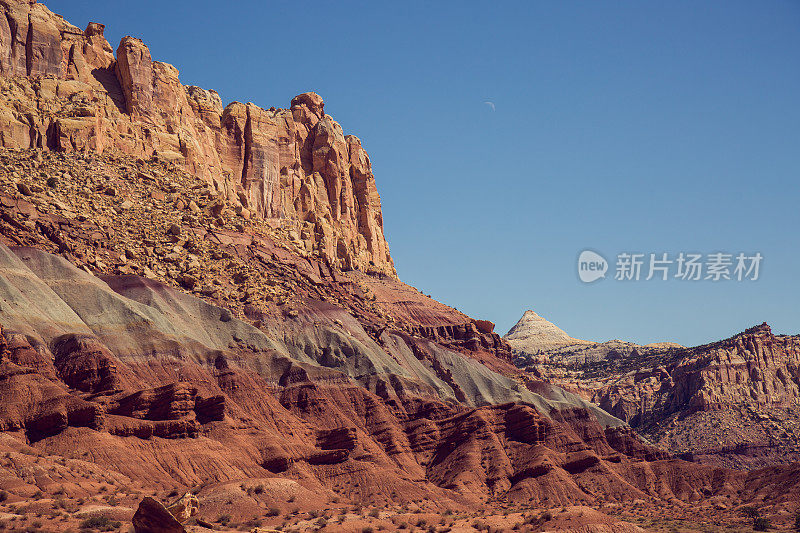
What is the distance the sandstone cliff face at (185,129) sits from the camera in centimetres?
13425

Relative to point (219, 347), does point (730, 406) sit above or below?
above

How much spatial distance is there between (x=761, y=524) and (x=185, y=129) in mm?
99118

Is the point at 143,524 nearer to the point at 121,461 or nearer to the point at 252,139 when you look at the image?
the point at 121,461

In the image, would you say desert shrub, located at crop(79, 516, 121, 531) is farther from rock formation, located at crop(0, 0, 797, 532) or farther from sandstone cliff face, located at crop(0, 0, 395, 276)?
sandstone cliff face, located at crop(0, 0, 395, 276)

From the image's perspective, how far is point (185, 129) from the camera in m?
154

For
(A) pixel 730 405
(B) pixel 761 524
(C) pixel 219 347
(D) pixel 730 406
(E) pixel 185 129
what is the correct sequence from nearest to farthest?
(B) pixel 761 524, (C) pixel 219 347, (E) pixel 185 129, (D) pixel 730 406, (A) pixel 730 405

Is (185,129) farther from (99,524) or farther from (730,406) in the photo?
(99,524)

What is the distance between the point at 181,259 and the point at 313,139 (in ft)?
243

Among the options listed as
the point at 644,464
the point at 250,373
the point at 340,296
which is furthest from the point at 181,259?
the point at 644,464

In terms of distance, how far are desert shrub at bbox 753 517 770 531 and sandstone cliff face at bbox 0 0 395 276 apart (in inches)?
3281

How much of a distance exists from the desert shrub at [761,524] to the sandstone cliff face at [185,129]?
83343 millimetres

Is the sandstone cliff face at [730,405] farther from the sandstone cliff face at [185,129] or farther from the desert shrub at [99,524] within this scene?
the desert shrub at [99,524]

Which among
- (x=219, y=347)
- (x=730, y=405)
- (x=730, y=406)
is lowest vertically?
(x=219, y=347)

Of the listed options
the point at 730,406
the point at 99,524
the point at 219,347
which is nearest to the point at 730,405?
the point at 730,406
